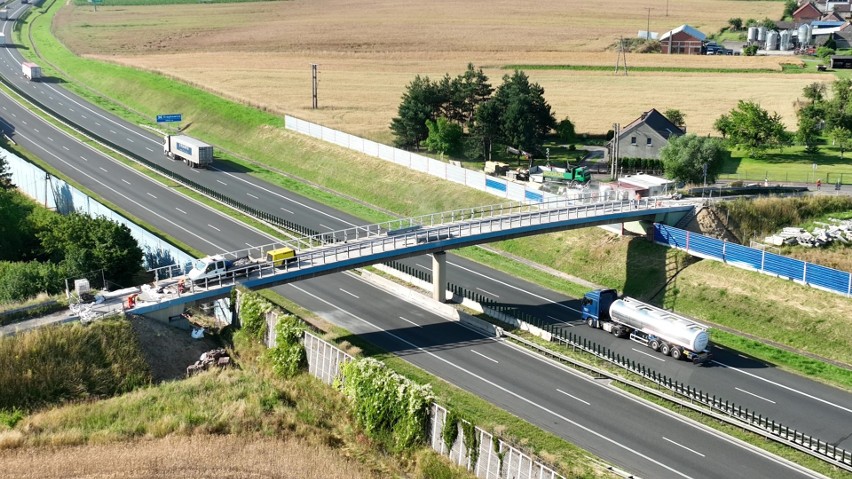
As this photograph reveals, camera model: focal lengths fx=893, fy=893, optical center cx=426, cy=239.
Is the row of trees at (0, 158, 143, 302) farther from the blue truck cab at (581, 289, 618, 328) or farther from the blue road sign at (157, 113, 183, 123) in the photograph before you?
the blue road sign at (157, 113, 183, 123)

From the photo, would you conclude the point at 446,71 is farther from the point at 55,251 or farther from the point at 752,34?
the point at 55,251

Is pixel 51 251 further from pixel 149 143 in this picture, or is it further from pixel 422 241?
pixel 149 143

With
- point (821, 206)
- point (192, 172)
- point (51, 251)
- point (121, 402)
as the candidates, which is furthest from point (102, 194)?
point (821, 206)

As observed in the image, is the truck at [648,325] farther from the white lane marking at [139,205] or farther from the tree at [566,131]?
the tree at [566,131]

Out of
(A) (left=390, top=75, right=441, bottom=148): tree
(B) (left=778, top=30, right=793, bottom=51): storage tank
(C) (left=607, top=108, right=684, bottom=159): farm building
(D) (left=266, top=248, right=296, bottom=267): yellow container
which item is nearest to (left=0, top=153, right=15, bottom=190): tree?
(A) (left=390, top=75, right=441, bottom=148): tree

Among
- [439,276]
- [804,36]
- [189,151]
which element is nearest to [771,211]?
[439,276]

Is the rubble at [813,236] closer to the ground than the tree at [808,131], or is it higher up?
closer to the ground

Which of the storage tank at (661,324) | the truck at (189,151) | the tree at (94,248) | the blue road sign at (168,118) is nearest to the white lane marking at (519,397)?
the storage tank at (661,324)
